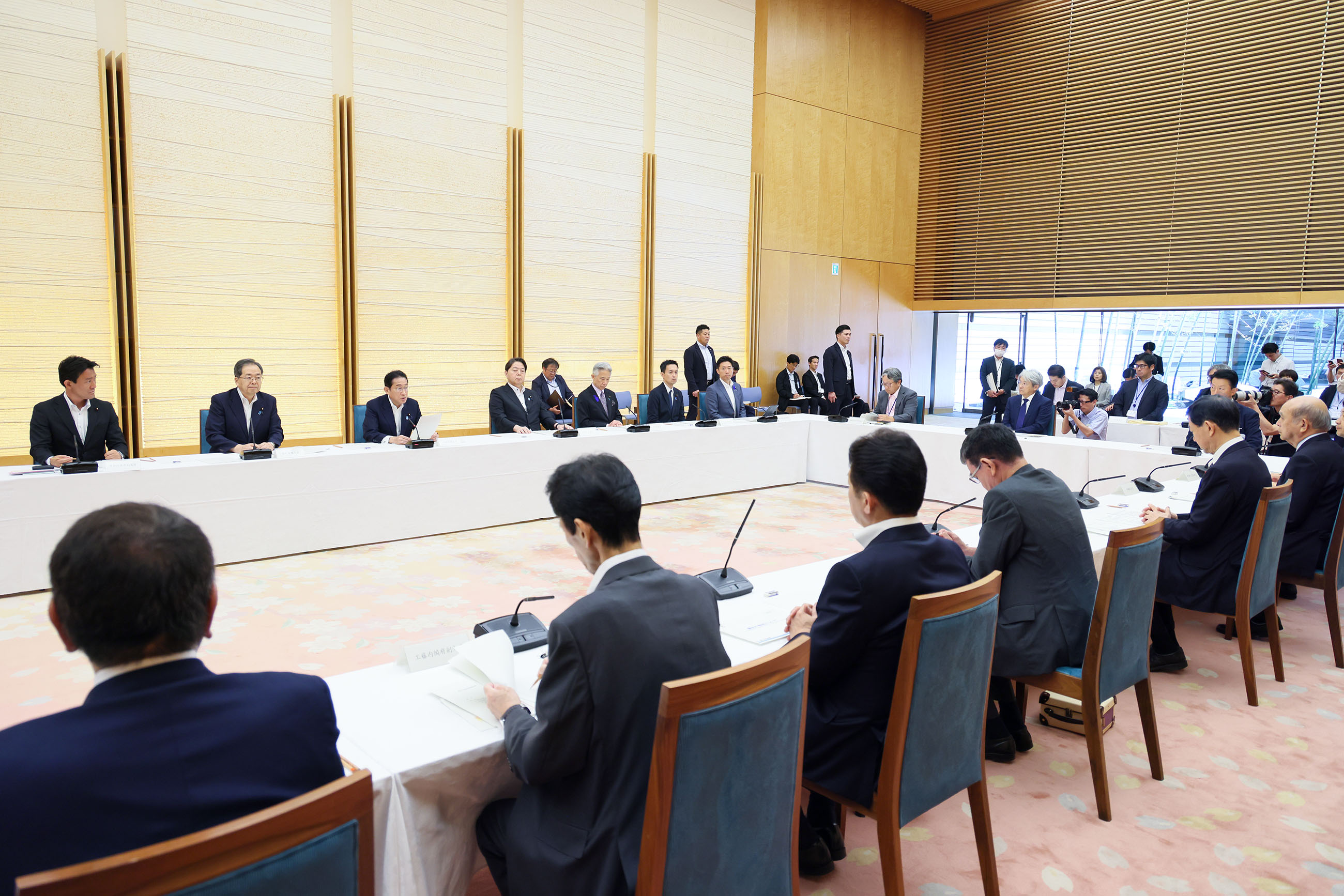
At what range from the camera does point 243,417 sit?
596 cm

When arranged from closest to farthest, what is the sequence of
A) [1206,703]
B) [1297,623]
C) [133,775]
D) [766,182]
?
[133,775], [1206,703], [1297,623], [766,182]

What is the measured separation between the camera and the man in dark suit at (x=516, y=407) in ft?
23.7

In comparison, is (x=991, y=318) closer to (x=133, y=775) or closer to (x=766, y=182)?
(x=766, y=182)

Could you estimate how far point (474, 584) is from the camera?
16.4 ft

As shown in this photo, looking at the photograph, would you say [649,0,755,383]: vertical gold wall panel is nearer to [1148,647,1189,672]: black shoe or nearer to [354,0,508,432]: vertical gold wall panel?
[354,0,508,432]: vertical gold wall panel

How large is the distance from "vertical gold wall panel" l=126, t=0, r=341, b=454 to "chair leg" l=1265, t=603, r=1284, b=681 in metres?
7.14

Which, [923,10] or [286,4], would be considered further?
[923,10]

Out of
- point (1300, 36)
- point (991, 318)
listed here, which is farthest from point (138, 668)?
point (991, 318)

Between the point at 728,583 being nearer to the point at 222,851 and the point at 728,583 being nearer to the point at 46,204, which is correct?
the point at 222,851

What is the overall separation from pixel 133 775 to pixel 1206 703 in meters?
3.81

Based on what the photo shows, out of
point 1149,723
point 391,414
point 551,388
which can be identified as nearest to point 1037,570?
point 1149,723

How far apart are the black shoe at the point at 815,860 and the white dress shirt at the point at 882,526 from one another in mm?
853

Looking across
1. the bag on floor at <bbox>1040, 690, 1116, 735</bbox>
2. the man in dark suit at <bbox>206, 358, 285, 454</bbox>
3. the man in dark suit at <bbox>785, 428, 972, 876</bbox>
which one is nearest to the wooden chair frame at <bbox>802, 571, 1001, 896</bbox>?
the man in dark suit at <bbox>785, 428, 972, 876</bbox>

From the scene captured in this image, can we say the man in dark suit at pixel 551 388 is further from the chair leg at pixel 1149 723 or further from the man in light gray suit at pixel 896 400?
the chair leg at pixel 1149 723
